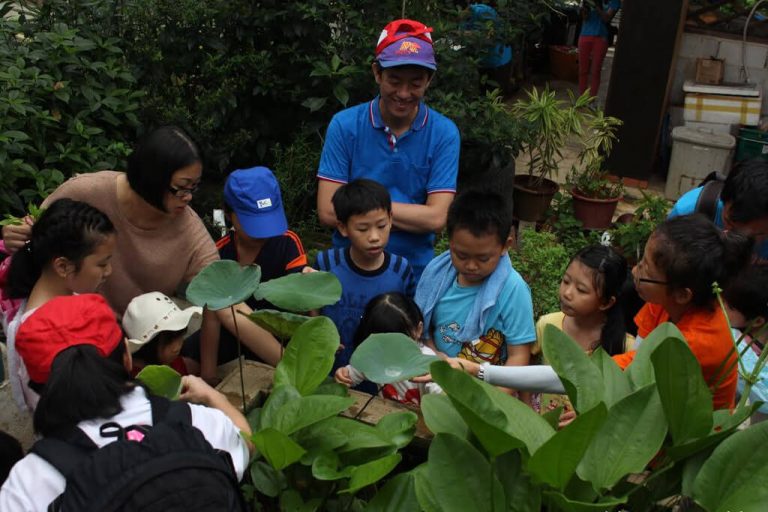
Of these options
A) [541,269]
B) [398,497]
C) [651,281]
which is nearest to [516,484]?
[398,497]

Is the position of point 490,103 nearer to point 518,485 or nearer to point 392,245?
point 392,245

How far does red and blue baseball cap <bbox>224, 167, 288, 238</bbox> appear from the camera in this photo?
2568 millimetres

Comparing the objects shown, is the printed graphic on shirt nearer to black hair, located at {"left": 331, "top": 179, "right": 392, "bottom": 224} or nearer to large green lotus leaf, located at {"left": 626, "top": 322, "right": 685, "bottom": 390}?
black hair, located at {"left": 331, "top": 179, "right": 392, "bottom": 224}

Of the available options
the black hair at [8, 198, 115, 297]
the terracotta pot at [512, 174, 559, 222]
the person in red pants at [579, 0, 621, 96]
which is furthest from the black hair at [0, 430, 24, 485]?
the person in red pants at [579, 0, 621, 96]

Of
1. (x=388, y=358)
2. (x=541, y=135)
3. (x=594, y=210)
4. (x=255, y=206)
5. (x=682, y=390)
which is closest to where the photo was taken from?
(x=682, y=390)

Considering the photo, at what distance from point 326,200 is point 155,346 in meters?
0.95

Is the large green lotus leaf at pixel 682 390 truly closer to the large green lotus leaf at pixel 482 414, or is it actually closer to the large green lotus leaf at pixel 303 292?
the large green lotus leaf at pixel 482 414

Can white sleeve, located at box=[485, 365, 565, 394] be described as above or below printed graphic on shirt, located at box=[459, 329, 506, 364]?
above

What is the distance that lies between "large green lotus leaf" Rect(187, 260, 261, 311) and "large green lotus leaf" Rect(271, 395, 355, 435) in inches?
13.0

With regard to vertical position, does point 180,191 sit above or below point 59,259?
above

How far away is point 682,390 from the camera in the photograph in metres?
1.20

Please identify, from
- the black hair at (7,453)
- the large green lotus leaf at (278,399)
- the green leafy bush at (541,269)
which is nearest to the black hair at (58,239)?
the black hair at (7,453)

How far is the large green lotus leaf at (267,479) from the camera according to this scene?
4.71 ft

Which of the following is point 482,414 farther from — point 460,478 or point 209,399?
point 209,399
